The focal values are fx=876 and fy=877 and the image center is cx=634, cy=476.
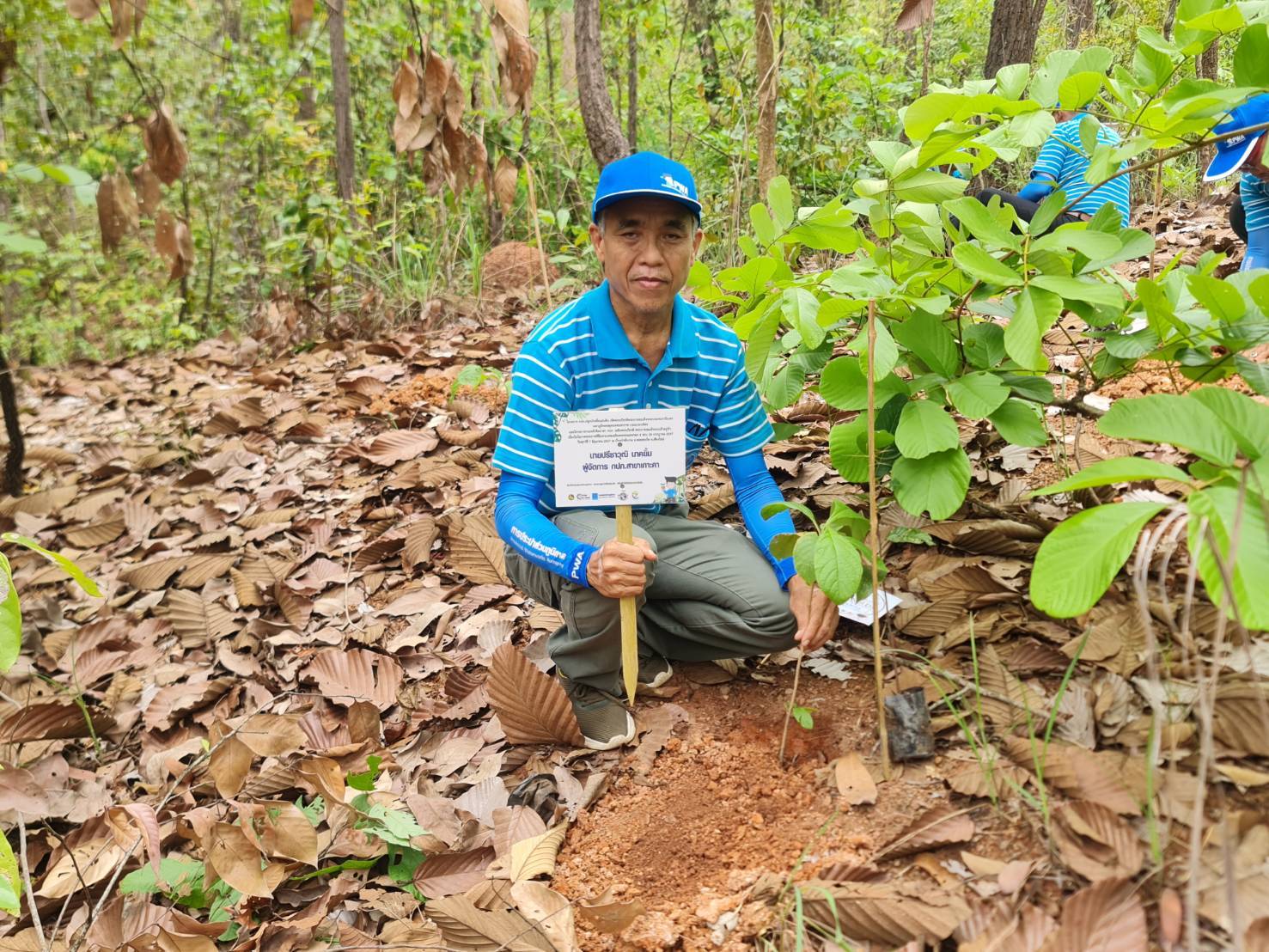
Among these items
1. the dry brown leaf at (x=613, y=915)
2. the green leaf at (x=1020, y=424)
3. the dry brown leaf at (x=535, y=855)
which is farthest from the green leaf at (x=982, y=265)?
the dry brown leaf at (x=535, y=855)

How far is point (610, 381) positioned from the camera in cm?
208

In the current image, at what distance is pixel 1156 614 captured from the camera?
156 cm

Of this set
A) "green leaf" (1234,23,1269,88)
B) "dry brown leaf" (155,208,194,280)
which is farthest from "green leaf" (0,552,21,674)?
"dry brown leaf" (155,208,194,280)

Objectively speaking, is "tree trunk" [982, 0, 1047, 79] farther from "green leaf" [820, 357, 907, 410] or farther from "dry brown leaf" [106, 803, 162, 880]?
"dry brown leaf" [106, 803, 162, 880]

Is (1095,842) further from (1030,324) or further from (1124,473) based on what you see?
(1030,324)

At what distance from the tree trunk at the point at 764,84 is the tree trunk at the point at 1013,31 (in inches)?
33.3

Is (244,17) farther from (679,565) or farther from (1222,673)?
(1222,673)

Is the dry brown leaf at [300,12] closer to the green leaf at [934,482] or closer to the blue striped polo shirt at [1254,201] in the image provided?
the green leaf at [934,482]

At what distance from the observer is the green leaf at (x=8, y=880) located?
117 cm

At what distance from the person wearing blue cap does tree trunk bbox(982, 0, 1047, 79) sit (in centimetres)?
78

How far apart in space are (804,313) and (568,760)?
1130mm

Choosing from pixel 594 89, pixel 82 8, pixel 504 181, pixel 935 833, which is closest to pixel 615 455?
pixel 935 833

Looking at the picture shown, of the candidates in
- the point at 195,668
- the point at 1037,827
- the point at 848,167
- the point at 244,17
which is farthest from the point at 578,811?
the point at 244,17

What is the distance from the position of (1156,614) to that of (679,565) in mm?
993
